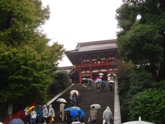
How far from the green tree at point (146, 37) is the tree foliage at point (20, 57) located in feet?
16.5

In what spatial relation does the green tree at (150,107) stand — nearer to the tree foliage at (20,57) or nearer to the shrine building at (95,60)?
the tree foliage at (20,57)

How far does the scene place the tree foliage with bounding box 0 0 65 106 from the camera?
14.5m

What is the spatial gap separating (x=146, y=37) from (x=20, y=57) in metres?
6.90

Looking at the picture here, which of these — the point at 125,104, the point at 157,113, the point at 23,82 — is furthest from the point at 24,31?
the point at 157,113

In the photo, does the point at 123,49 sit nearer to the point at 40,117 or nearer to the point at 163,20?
the point at 163,20

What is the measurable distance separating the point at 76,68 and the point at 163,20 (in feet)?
71.6

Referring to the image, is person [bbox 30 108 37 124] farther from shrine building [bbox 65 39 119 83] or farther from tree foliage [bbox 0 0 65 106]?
shrine building [bbox 65 39 119 83]

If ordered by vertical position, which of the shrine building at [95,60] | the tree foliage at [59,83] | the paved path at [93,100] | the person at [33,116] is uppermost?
the shrine building at [95,60]

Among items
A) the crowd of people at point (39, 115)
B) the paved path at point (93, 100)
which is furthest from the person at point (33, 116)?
the paved path at point (93, 100)

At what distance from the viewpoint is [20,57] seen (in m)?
14.4

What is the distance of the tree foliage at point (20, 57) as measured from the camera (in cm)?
1451

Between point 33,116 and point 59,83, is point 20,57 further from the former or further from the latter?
point 59,83

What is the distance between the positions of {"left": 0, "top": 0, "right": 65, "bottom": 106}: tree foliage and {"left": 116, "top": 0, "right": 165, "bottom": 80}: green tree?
502 centimetres

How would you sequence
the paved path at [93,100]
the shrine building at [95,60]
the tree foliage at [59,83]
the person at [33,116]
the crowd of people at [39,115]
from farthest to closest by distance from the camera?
the shrine building at [95,60], the tree foliage at [59,83], the paved path at [93,100], the crowd of people at [39,115], the person at [33,116]
